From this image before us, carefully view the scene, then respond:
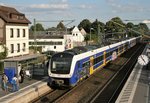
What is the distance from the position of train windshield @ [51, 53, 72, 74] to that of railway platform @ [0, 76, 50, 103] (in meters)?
1.61

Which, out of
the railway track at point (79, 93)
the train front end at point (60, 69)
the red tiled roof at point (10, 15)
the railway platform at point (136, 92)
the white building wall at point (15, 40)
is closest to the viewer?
the railway platform at point (136, 92)

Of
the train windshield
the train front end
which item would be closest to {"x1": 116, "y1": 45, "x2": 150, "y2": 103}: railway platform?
the train front end

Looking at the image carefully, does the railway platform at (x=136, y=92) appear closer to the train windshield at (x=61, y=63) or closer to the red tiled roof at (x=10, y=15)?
the train windshield at (x=61, y=63)

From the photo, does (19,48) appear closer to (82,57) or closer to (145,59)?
(82,57)

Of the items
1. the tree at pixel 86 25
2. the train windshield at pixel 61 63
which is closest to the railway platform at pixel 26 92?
the train windshield at pixel 61 63

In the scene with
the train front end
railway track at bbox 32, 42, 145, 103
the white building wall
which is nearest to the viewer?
railway track at bbox 32, 42, 145, 103

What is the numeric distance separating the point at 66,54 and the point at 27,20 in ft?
109

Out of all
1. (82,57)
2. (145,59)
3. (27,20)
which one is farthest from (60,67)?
(27,20)

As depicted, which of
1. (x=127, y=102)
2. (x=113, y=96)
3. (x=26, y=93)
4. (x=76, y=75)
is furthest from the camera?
(x=76, y=75)

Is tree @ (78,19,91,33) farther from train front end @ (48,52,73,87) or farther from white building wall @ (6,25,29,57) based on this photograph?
train front end @ (48,52,73,87)

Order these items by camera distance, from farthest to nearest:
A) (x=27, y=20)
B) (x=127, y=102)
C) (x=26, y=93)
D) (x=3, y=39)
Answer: (x=27, y=20) < (x=3, y=39) < (x=26, y=93) < (x=127, y=102)

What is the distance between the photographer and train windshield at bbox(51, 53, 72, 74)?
892 inches

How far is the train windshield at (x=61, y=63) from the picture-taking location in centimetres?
2266

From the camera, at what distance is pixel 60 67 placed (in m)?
22.9
